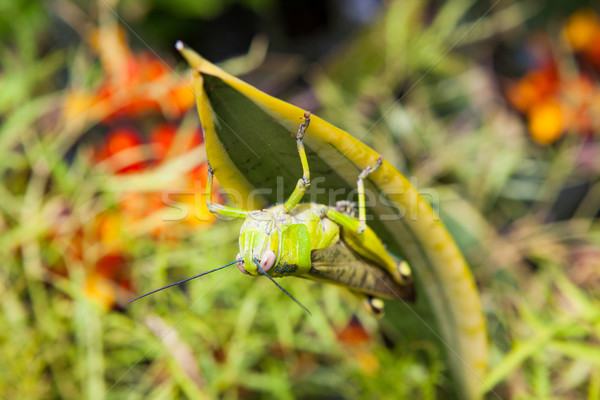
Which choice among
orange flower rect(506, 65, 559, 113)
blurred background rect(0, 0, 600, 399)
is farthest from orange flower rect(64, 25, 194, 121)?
orange flower rect(506, 65, 559, 113)

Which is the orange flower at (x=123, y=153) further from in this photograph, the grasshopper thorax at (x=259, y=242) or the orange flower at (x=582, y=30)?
the orange flower at (x=582, y=30)

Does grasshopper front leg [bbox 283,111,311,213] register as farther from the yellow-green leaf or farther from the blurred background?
the blurred background

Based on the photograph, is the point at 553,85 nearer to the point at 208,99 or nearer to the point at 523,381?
the point at 523,381

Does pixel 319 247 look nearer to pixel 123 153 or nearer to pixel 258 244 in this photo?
pixel 258 244

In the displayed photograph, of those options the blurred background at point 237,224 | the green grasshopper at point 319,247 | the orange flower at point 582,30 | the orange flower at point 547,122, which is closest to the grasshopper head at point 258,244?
the green grasshopper at point 319,247

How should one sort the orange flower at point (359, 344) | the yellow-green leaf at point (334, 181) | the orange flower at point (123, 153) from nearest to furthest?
the yellow-green leaf at point (334, 181) → the orange flower at point (359, 344) → the orange flower at point (123, 153)

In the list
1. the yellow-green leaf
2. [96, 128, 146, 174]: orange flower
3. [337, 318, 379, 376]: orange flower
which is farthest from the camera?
[96, 128, 146, 174]: orange flower

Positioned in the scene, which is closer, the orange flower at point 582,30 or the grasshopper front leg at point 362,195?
the grasshopper front leg at point 362,195

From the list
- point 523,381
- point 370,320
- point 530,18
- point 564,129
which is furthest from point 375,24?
point 523,381
